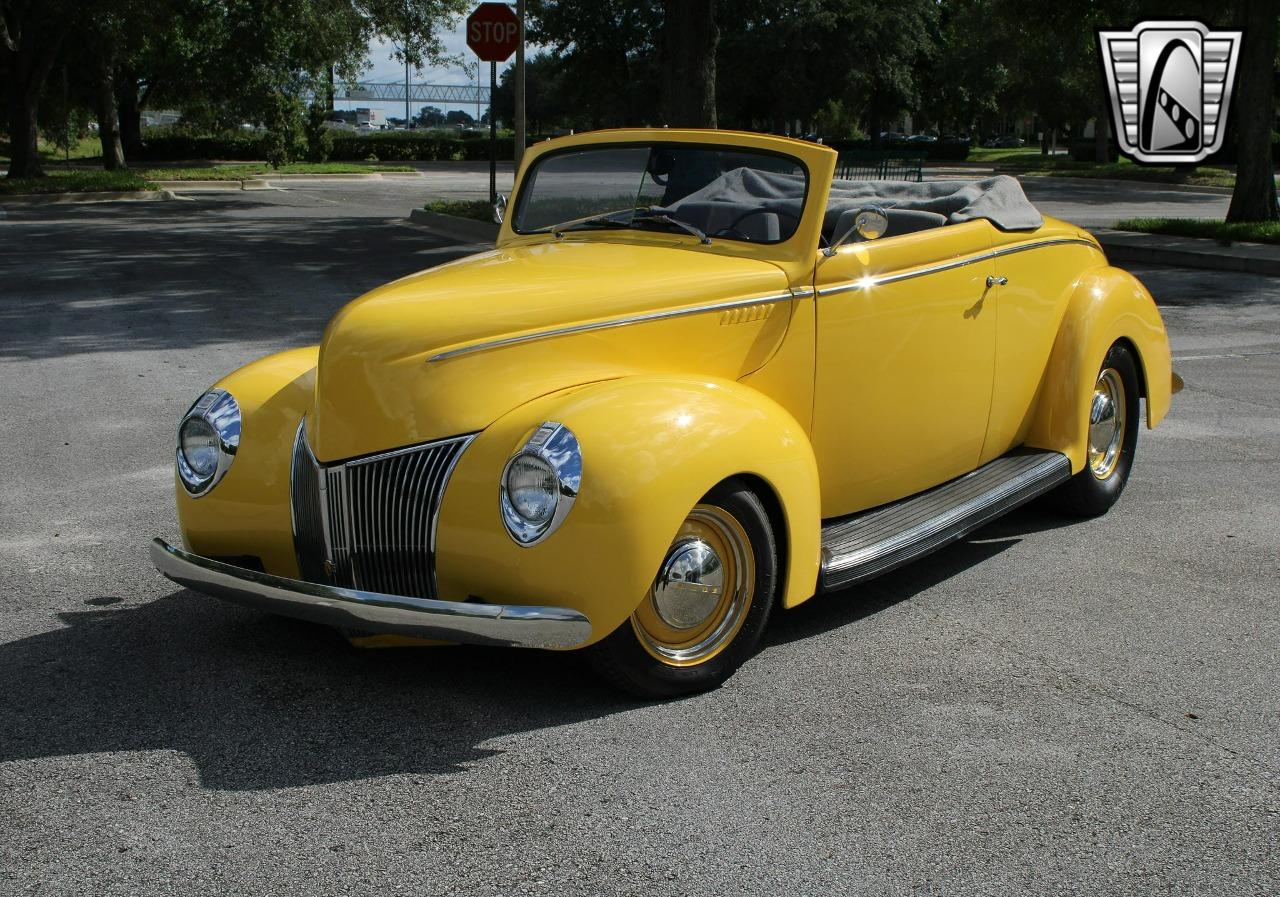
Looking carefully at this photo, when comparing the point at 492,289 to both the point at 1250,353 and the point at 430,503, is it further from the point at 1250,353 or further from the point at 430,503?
the point at 1250,353

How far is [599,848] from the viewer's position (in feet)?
10.3

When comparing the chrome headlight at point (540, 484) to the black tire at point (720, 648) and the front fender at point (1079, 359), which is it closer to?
the black tire at point (720, 648)

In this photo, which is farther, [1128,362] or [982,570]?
[1128,362]

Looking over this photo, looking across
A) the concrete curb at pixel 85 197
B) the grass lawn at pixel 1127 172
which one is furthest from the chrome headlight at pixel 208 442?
the grass lawn at pixel 1127 172

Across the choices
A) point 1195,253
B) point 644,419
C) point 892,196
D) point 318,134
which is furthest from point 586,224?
point 318,134

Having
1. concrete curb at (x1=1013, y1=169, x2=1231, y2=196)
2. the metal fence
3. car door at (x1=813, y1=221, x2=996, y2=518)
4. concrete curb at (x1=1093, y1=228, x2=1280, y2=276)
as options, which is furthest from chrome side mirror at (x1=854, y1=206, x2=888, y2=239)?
concrete curb at (x1=1013, y1=169, x2=1231, y2=196)

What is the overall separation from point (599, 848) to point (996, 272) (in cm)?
318

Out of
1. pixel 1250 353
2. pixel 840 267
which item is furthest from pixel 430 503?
pixel 1250 353

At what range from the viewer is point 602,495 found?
3.60 m

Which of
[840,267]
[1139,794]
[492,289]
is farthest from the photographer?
[840,267]

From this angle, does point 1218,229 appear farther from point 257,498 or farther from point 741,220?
point 257,498

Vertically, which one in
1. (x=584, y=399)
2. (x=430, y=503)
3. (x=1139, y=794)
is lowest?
(x=1139, y=794)

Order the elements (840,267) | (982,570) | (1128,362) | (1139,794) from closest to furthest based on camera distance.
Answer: (1139,794) < (840,267) < (982,570) < (1128,362)

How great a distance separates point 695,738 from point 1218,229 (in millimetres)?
17099
